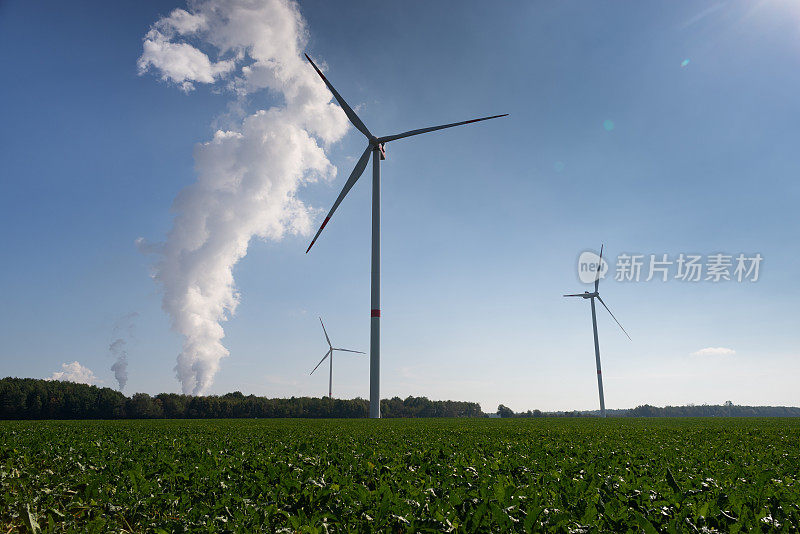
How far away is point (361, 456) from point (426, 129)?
49984 millimetres

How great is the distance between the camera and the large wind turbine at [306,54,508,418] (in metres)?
49.4

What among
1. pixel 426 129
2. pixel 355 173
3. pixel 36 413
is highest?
pixel 426 129

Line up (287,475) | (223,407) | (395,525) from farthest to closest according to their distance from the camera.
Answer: (223,407), (287,475), (395,525)

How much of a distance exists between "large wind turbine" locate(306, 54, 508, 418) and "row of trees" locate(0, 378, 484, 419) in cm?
9738

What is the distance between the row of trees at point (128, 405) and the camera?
373 feet

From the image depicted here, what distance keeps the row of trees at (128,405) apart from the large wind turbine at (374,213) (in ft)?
319

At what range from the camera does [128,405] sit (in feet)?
425

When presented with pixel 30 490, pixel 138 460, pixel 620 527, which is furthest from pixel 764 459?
pixel 30 490

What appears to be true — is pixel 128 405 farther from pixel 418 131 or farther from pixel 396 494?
pixel 396 494

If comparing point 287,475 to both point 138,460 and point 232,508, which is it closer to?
point 232,508

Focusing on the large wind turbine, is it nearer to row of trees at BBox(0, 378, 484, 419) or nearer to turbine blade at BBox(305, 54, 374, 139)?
turbine blade at BBox(305, 54, 374, 139)

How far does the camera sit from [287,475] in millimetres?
8477

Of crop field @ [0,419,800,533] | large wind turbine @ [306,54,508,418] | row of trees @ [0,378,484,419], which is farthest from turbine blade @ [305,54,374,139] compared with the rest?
row of trees @ [0,378,484,419]

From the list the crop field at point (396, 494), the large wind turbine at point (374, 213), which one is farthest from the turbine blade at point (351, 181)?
the crop field at point (396, 494)
